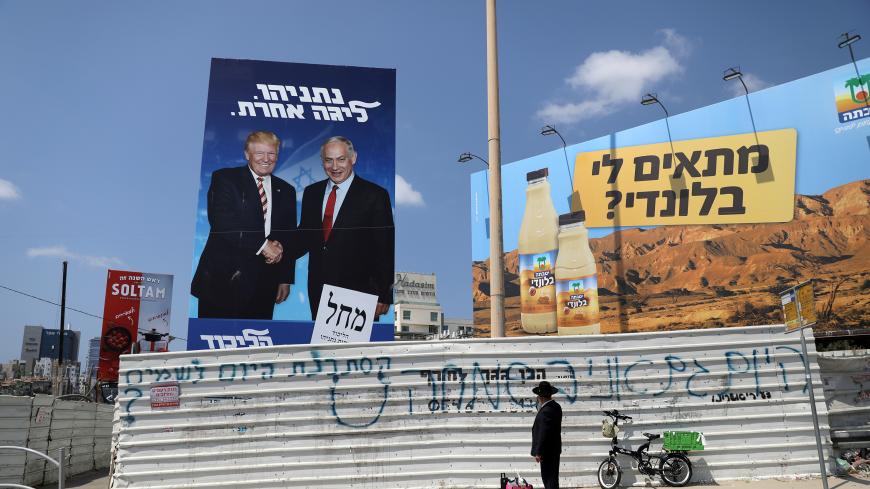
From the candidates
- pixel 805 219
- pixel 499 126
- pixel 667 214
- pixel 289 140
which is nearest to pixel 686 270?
pixel 667 214

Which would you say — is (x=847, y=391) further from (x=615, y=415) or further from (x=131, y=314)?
(x=131, y=314)

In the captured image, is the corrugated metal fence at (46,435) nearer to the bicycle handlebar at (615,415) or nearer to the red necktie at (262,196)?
the red necktie at (262,196)

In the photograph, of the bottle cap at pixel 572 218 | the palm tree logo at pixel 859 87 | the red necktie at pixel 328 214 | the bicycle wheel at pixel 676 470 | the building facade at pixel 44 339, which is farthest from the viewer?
the building facade at pixel 44 339

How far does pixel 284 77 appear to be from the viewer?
18.7 m

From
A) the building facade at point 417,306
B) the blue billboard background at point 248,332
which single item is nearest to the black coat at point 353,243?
the blue billboard background at point 248,332

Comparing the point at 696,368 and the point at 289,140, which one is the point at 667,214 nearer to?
the point at 289,140

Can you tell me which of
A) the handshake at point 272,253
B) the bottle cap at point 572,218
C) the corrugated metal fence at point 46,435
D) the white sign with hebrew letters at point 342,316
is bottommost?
the corrugated metal fence at point 46,435

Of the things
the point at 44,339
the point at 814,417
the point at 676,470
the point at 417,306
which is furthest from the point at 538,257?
the point at 44,339

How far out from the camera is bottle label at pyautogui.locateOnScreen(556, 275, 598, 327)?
31.0 m

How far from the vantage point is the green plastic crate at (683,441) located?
980 cm

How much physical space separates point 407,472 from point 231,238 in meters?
10.1

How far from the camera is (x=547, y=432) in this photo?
825cm

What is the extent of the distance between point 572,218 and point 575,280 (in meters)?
3.02

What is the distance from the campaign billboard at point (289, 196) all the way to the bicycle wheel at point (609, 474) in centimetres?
879
